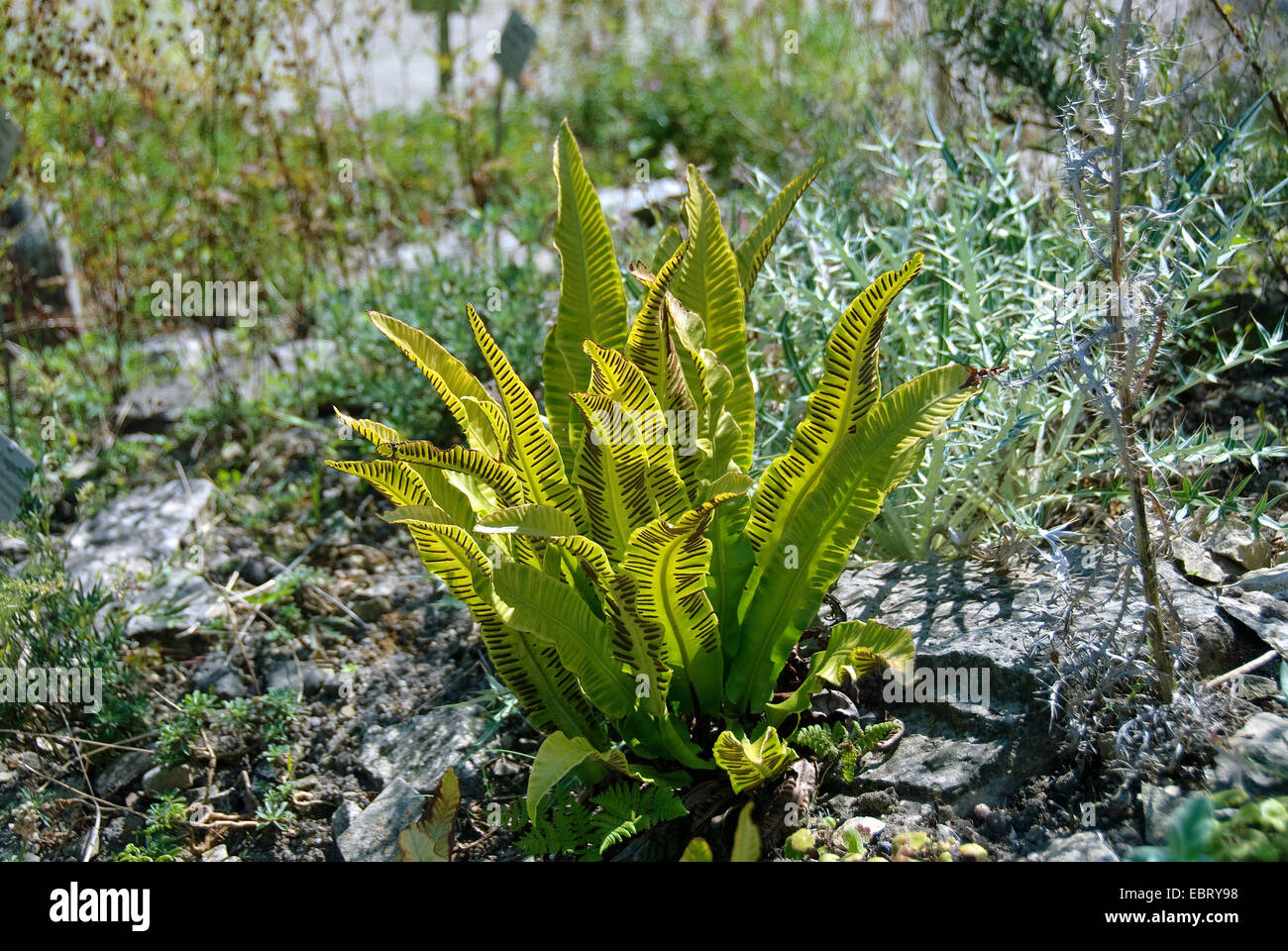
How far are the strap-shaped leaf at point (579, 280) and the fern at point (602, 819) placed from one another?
704mm

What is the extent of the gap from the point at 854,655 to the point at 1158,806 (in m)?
0.55

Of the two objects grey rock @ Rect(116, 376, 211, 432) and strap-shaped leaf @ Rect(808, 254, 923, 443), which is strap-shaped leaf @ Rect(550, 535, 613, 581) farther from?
grey rock @ Rect(116, 376, 211, 432)

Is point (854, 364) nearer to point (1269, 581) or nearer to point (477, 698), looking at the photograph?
Answer: point (1269, 581)

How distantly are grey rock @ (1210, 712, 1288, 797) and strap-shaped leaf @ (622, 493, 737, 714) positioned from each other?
0.88 m

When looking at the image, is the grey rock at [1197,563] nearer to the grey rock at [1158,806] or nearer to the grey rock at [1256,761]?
the grey rock at [1256,761]

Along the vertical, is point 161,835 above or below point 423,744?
below

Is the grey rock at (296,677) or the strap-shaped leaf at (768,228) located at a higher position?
the strap-shaped leaf at (768,228)

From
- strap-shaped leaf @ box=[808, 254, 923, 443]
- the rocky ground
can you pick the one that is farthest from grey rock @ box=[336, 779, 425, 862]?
strap-shaped leaf @ box=[808, 254, 923, 443]

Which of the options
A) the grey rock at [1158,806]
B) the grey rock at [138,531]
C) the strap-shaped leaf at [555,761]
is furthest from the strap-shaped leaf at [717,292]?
the grey rock at [138,531]

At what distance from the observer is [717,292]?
7.42ft

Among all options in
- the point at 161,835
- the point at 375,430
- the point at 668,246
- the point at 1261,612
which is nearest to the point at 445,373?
the point at 375,430

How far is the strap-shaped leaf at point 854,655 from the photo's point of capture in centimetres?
204

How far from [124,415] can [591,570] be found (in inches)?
110
